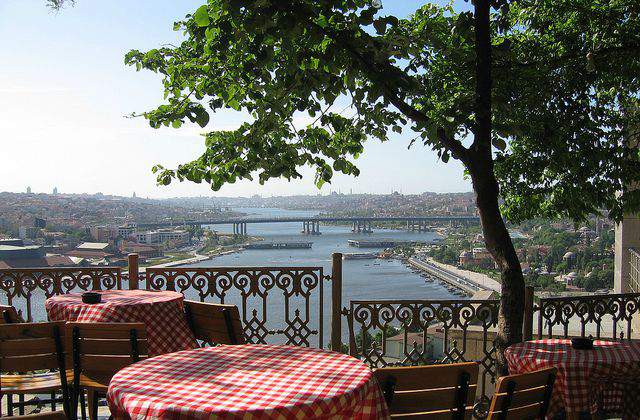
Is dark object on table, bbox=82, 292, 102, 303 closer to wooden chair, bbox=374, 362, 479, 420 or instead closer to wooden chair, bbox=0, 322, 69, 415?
wooden chair, bbox=0, 322, 69, 415

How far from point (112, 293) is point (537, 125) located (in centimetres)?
440

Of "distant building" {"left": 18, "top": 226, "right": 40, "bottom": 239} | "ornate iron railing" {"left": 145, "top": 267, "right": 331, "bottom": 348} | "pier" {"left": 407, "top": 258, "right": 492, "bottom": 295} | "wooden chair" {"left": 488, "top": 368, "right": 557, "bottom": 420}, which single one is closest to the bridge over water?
"pier" {"left": 407, "top": 258, "right": 492, "bottom": 295}

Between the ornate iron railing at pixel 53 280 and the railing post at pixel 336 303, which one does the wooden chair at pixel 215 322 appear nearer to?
the railing post at pixel 336 303

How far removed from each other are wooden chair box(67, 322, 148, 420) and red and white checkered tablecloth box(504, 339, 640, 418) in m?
2.36

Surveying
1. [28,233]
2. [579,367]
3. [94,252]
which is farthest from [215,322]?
[28,233]

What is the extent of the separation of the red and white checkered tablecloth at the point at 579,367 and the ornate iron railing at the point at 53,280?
3.86 m

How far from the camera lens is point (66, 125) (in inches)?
850

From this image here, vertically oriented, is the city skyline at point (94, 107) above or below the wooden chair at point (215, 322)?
above

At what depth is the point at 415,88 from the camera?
3830mm

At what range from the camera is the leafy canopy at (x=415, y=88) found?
3738 millimetres

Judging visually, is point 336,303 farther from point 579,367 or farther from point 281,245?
point 281,245

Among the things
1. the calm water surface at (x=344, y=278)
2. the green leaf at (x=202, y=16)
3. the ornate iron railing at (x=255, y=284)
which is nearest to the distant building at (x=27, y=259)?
the calm water surface at (x=344, y=278)

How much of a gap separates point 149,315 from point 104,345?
838 millimetres

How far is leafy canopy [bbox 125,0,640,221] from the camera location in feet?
12.3
